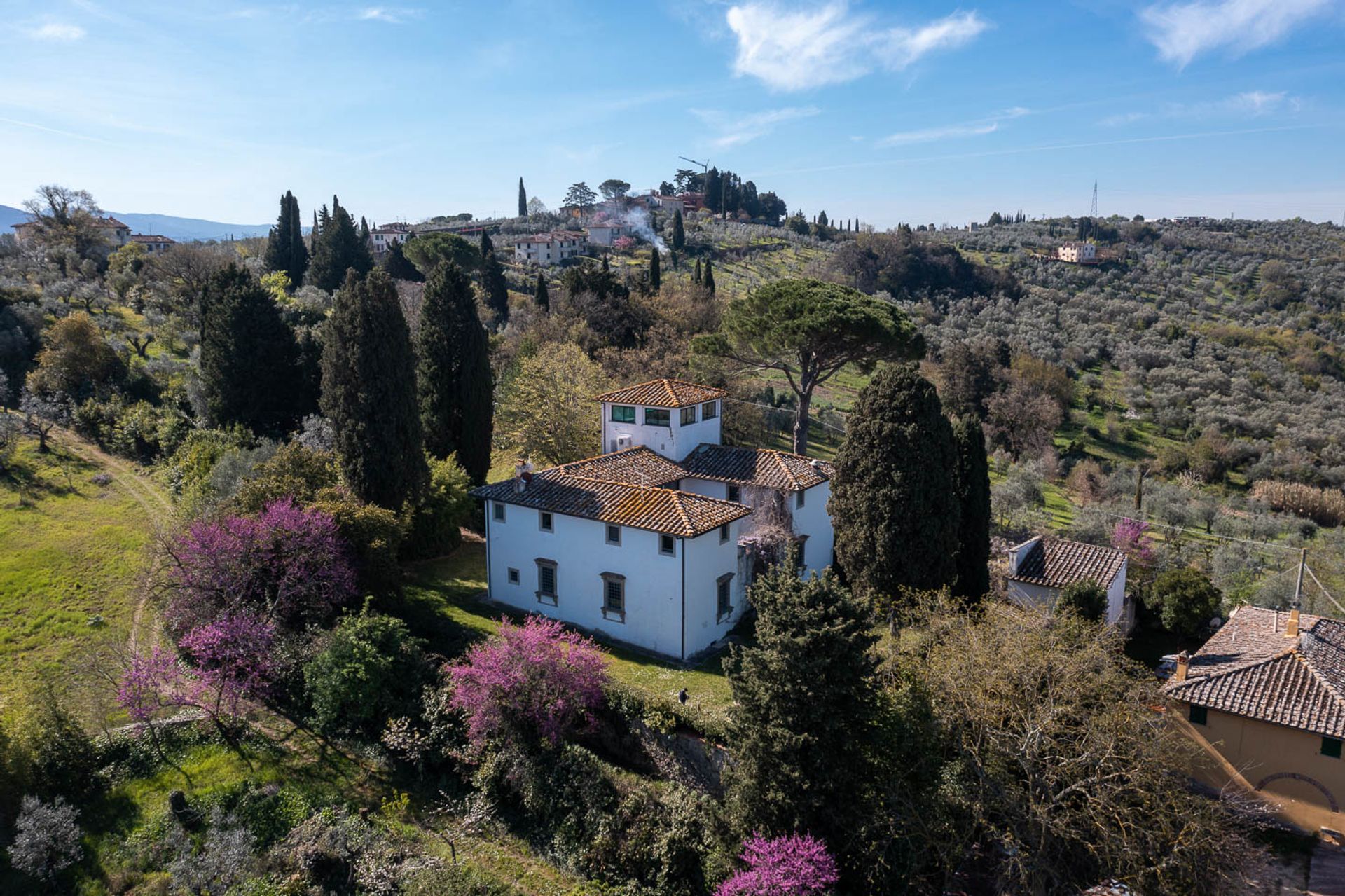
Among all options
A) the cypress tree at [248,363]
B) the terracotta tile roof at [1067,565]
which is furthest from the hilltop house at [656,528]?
the cypress tree at [248,363]

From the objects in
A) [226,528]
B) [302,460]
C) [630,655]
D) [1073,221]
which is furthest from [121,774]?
[1073,221]

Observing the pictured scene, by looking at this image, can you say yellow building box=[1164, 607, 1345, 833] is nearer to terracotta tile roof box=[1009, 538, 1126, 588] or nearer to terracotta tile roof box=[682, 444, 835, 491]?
terracotta tile roof box=[1009, 538, 1126, 588]

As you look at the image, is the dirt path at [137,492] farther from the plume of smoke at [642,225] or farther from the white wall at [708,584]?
the plume of smoke at [642,225]

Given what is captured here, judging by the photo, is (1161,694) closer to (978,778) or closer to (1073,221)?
(978,778)

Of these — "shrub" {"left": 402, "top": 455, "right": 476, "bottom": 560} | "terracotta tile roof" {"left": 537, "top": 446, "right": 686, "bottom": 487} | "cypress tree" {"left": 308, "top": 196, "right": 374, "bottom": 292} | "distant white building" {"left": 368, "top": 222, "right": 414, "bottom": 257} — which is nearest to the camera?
"terracotta tile roof" {"left": 537, "top": 446, "right": 686, "bottom": 487}

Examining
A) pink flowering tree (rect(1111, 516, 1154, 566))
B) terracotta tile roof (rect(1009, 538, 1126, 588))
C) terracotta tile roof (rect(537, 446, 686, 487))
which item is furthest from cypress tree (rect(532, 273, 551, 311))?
terracotta tile roof (rect(1009, 538, 1126, 588))

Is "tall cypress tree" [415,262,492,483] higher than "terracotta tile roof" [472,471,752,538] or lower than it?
higher

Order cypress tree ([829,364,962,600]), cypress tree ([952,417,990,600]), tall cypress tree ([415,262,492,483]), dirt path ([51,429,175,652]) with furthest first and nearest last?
tall cypress tree ([415,262,492,483]) < dirt path ([51,429,175,652]) < cypress tree ([952,417,990,600]) < cypress tree ([829,364,962,600])

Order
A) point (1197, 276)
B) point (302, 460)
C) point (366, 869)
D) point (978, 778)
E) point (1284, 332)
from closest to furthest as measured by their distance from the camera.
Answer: point (978, 778), point (366, 869), point (302, 460), point (1284, 332), point (1197, 276)
